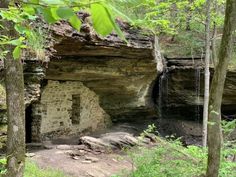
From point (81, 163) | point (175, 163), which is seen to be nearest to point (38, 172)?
point (81, 163)

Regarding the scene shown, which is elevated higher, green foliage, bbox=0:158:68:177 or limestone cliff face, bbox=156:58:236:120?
limestone cliff face, bbox=156:58:236:120

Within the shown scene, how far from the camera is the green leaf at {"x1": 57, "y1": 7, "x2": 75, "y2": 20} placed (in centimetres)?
75

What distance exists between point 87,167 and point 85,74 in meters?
4.42

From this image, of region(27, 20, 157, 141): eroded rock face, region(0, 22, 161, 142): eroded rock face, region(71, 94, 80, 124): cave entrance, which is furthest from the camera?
region(71, 94, 80, 124): cave entrance

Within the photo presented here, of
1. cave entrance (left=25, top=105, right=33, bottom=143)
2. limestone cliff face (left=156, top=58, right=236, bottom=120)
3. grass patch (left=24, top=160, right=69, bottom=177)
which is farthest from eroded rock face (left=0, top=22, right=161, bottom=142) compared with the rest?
grass patch (left=24, top=160, right=69, bottom=177)

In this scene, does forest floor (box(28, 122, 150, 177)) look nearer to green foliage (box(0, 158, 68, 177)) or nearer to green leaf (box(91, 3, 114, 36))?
green foliage (box(0, 158, 68, 177))

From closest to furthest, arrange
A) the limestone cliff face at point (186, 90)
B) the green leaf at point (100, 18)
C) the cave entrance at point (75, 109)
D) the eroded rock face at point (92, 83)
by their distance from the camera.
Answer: the green leaf at point (100, 18) → the eroded rock face at point (92, 83) → the cave entrance at point (75, 109) → the limestone cliff face at point (186, 90)

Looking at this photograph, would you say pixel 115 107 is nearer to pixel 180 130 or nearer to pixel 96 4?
pixel 180 130

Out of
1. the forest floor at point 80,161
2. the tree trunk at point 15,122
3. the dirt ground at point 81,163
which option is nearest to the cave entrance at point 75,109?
the forest floor at point 80,161

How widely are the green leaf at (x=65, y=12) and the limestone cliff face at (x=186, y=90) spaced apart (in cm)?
1252

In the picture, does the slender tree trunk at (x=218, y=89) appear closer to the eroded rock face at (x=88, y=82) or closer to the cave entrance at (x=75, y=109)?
the eroded rock face at (x=88, y=82)

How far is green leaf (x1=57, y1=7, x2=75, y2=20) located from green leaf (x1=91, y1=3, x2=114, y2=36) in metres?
0.07

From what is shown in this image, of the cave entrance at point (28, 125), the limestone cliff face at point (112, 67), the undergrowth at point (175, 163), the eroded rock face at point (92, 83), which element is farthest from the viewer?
the cave entrance at point (28, 125)

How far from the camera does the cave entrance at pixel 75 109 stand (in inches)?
501
